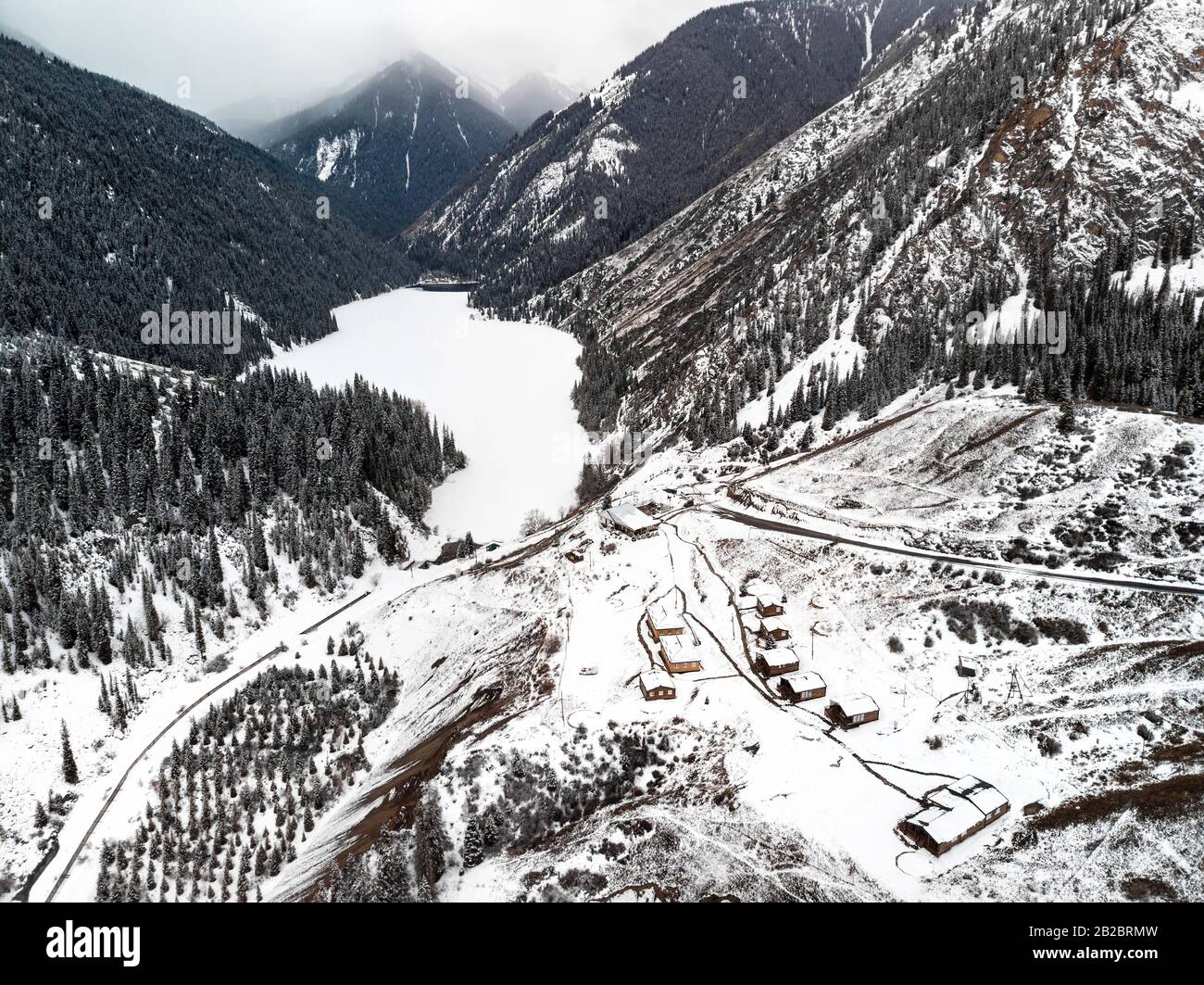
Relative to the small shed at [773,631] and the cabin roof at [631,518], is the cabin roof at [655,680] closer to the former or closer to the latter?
the small shed at [773,631]

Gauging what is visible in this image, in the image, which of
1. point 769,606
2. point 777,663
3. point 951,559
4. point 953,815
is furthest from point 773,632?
point 953,815

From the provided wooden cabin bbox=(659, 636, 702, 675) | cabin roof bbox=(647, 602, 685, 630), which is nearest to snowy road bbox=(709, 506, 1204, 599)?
cabin roof bbox=(647, 602, 685, 630)

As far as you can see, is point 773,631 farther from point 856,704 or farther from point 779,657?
point 856,704

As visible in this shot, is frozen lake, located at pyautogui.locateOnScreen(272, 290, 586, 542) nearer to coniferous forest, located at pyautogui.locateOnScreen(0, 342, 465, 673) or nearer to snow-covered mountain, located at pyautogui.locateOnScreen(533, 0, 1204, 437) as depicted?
coniferous forest, located at pyautogui.locateOnScreen(0, 342, 465, 673)

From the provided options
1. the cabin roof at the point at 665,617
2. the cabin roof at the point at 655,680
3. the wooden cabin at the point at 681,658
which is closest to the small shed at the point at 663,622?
the cabin roof at the point at 665,617

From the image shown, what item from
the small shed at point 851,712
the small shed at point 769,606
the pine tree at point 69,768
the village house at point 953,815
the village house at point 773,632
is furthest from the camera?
the small shed at point 769,606

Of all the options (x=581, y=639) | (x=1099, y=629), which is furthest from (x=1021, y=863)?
(x=581, y=639)

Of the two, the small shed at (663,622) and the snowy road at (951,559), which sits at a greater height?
the snowy road at (951,559)
